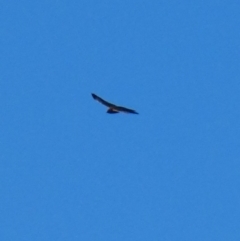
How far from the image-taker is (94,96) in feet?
244

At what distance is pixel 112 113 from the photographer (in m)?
75.8

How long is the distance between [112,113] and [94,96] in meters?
2.14

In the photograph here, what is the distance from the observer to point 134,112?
72750 mm

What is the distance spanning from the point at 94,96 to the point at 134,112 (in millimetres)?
2964

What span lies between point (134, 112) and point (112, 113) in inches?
131
